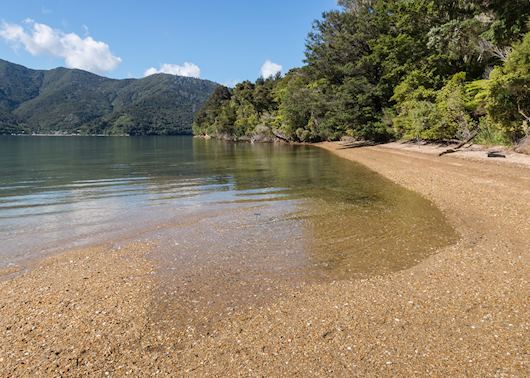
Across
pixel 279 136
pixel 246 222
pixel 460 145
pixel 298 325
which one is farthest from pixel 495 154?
pixel 279 136

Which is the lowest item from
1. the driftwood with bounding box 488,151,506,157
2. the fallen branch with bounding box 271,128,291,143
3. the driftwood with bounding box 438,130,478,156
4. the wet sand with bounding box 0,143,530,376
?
the wet sand with bounding box 0,143,530,376

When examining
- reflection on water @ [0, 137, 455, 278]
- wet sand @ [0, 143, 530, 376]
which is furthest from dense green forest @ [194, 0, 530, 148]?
wet sand @ [0, 143, 530, 376]

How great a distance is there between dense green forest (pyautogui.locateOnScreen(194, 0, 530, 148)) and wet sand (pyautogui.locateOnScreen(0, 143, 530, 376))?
18.8 m

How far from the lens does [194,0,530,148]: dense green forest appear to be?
2189 centimetres

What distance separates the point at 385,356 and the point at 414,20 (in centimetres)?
4114

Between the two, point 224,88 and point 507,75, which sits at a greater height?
point 224,88

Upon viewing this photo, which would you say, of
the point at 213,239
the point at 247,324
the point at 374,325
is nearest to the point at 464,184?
the point at 213,239

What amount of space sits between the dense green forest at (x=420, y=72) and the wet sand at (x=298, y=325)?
18.8 m

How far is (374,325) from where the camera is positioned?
5324 millimetres

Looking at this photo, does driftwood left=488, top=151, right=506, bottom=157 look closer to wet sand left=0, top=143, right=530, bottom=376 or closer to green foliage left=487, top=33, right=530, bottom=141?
green foliage left=487, top=33, right=530, bottom=141

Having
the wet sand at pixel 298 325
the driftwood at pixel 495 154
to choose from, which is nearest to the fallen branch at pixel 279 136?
the driftwood at pixel 495 154

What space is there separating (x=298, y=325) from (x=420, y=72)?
36.9 metres

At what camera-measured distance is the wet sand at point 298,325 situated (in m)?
4.54

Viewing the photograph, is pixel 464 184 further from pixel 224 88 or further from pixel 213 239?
pixel 224 88
